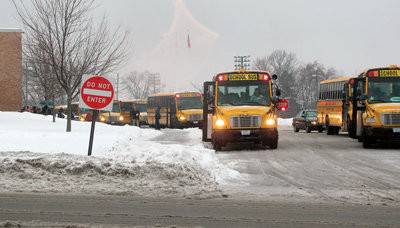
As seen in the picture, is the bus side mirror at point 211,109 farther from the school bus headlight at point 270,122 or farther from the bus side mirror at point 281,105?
the bus side mirror at point 281,105

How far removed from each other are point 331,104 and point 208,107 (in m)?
13.5

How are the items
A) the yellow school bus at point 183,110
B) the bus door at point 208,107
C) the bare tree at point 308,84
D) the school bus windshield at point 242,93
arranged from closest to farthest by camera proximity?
the school bus windshield at point 242,93
the bus door at point 208,107
the yellow school bus at point 183,110
the bare tree at point 308,84

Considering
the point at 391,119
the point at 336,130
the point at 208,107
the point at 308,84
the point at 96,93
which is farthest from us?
the point at 308,84

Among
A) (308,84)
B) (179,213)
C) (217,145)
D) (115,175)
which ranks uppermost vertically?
(308,84)

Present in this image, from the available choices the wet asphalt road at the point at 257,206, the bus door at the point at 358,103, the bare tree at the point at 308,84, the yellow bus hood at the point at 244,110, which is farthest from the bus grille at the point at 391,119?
the bare tree at the point at 308,84

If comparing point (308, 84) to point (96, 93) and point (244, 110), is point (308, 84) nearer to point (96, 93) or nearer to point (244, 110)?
point (244, 110)

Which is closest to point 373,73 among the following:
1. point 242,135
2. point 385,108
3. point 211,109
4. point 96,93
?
point 385,108

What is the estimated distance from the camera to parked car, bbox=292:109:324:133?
38562mm

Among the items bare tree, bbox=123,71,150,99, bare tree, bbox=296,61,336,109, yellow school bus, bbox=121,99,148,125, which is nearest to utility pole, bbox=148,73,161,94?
bare tree, bbox=123,71,150,99

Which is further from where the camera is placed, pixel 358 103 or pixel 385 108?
pixel 358 103

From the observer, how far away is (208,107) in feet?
71.4

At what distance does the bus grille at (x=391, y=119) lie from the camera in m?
19.5

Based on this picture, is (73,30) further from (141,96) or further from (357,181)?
(141,96)

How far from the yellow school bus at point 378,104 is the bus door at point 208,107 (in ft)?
17.4
